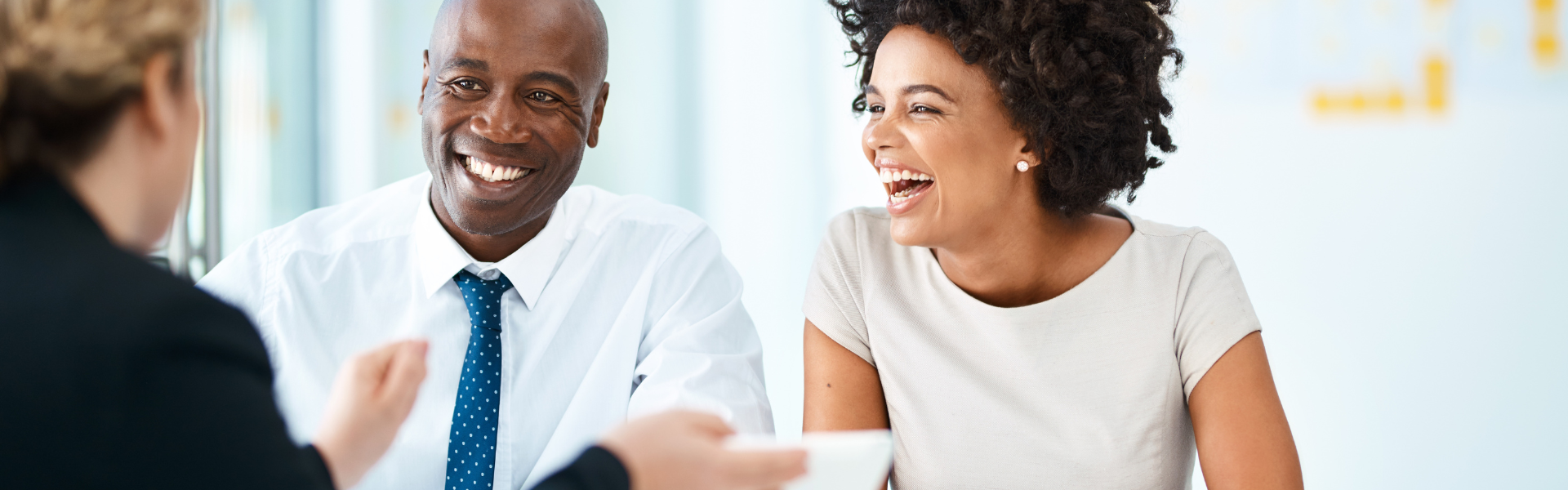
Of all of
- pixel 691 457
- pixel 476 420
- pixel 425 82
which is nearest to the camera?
pixel 691 457

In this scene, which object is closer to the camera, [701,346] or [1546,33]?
[701,346]

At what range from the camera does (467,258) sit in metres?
1.59

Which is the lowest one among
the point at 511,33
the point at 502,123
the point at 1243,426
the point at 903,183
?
the point at 1243,426

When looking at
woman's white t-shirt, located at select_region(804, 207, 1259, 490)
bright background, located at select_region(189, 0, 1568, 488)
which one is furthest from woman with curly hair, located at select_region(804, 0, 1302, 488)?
bright background, located at select_region(189, 0, 1568, 488)

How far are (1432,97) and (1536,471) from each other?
103cm

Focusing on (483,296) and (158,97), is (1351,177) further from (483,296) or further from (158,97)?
(158,97)

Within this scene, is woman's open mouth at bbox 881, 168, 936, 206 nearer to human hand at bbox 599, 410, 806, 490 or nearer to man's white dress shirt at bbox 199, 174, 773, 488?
man's white dress shirt at bbox 199, 174, 773, 488

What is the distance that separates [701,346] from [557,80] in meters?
0.47

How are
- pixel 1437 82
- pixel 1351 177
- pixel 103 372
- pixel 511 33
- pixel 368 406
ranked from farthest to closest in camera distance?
1. pixel 1351 177
2. pixel 1437 82
3. pixel 511 33
4. pixel 368 406
5. pixel 103 372

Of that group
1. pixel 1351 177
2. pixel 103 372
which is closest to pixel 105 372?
pixel 103 372

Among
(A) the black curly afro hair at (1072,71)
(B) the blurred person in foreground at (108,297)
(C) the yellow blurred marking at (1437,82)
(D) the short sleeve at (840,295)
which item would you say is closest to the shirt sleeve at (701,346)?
(D) the short sleeve at (840,295)

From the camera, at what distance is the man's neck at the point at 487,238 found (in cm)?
166

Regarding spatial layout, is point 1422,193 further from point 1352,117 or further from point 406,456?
point 406,456

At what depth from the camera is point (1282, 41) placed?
2961 millimetres
